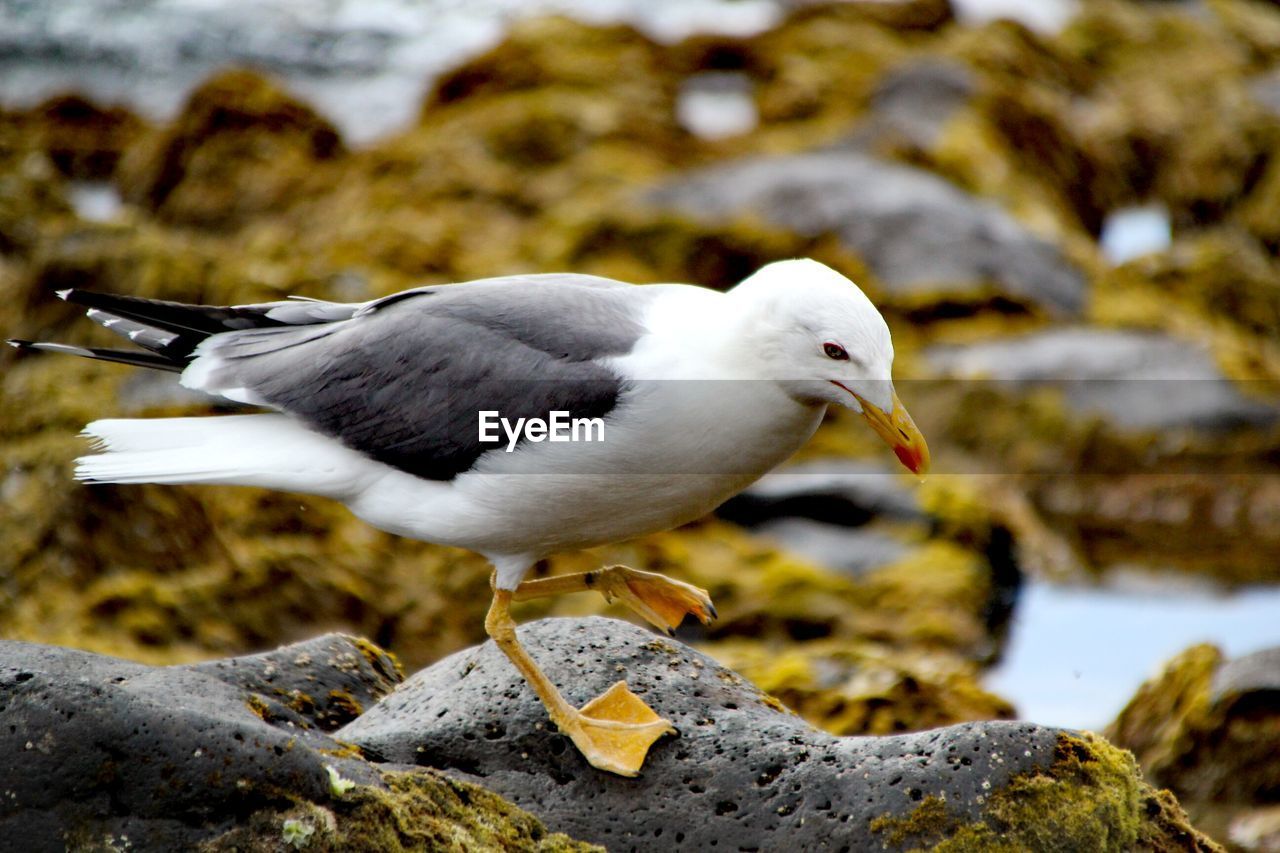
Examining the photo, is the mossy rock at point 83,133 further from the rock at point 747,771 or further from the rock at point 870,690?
the rock at point 747,771

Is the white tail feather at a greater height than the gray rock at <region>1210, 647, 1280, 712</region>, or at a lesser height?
greater

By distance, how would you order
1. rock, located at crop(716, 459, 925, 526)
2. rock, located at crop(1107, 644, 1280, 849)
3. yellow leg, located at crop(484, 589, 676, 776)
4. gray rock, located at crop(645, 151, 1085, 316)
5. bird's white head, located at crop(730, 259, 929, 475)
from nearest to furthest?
bird's white head, located at crop(730, 259, 929, 475), yellow leg, located at crop(484, 589, 676, 776), rock, located at crop(1107, 644, 1280, 849), rock, located at crop(716, 459, 925, 526), gray rock, located at crop(645, 151, 1085, 316)

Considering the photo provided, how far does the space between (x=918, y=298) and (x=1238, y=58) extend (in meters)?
11.5

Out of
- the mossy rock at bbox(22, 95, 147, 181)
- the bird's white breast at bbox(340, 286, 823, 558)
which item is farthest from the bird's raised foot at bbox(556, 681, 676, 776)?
the mossy rock at bbox(22, 95, 147, 181)

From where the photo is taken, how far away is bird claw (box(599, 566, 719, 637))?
5.18 meters

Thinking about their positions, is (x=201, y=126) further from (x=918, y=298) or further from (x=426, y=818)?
(x=426, y=818)

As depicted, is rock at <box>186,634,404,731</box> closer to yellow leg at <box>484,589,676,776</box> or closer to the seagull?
the seagull

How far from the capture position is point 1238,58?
68.1 feet

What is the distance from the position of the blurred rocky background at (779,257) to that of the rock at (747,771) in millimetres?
2092

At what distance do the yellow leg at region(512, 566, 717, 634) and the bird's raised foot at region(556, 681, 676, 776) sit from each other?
2.26 feet

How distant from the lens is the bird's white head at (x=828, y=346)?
4141mm

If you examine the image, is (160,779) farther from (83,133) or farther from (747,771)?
(83,133)

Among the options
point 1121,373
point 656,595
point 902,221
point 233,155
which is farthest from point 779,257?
point 656,595

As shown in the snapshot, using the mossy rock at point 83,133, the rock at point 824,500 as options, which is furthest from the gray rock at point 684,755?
the mossy rock at point 83,133
